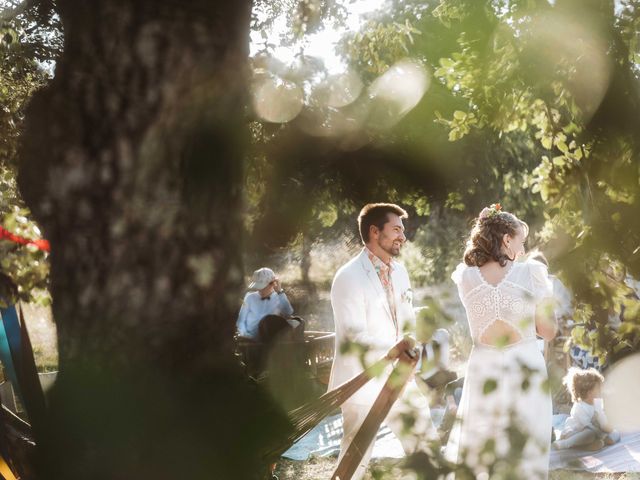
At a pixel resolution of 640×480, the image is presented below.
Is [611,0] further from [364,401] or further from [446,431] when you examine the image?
[446,431]

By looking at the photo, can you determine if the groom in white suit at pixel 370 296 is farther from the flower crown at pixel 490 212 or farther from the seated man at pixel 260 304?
the seated man at pixel 260 304

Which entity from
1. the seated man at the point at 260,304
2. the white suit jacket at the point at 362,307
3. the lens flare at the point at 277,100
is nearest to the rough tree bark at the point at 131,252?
the white suit jacket at the point at 362,307

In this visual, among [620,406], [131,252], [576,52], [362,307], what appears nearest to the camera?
[131,252]

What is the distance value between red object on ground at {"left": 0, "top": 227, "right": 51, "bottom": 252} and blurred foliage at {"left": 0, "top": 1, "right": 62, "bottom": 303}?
1 centimetres

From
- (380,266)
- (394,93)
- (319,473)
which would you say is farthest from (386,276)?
(394,93)

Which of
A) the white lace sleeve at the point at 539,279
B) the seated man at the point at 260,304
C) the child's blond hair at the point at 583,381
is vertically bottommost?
the child's blond hair at the point at 583,381

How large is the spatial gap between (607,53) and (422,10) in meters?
18.1

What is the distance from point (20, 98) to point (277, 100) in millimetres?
3231

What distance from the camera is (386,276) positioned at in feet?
16.3

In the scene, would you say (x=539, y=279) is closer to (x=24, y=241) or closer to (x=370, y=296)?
(x=370, y=296)

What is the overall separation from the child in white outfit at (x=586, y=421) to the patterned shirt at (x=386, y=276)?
8.62 ft

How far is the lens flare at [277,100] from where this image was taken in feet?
27.4

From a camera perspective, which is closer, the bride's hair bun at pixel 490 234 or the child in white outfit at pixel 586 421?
the bride's hair bun at pixel 490 234

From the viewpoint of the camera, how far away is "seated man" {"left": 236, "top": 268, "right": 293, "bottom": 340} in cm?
945
